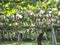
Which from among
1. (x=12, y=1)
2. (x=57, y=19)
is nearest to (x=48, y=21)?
(x=57, y=19)

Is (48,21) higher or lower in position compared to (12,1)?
lower

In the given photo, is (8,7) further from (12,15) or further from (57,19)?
(57,19)

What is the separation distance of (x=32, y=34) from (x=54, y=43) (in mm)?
1103

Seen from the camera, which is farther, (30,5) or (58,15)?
(30,5)

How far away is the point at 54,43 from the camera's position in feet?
14.2

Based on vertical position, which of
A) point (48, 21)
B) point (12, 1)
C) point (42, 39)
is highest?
point (12, 1)

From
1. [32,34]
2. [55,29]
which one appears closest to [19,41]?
[32,34]

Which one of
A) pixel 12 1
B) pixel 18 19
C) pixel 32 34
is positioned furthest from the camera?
pixel 12 1

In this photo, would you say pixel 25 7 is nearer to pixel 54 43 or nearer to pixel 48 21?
pixel 48 21

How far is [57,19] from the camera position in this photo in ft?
17.8

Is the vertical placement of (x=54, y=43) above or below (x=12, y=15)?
below

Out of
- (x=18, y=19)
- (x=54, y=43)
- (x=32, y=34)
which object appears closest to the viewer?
(x=54, y=43)

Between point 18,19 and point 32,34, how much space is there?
640 millimetres

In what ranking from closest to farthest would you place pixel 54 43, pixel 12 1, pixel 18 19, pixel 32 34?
pixel 54 43, pixel 32 34, pixel 18 19, pixel 12 1
